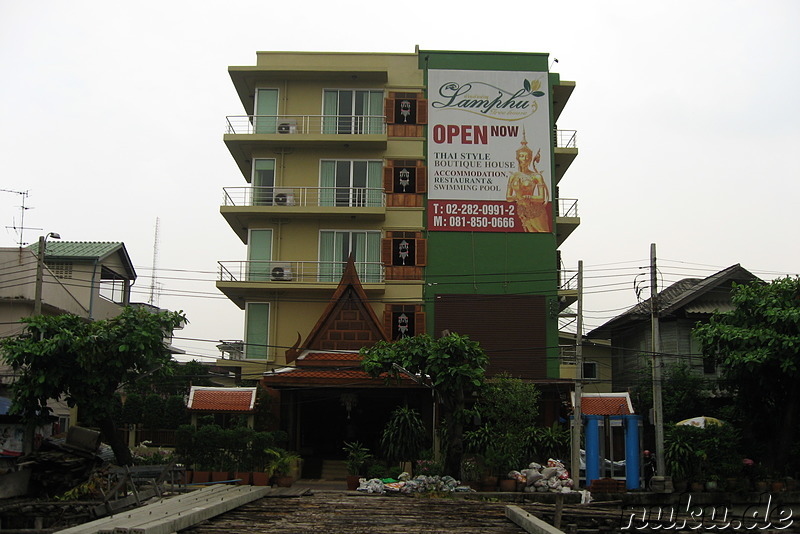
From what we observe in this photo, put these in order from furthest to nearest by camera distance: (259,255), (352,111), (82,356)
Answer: (352,111)
(259,255)
(82,356)

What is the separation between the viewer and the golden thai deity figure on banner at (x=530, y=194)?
117 feet

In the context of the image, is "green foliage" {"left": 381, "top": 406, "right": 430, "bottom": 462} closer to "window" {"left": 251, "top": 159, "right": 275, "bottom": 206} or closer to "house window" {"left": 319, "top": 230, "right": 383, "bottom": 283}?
"house window" {"left": 319, "top": 230, "right": 383, "bottom": 283}

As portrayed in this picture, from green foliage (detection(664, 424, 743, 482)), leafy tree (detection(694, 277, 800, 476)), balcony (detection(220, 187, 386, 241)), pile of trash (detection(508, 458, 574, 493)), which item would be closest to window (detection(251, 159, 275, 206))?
balcony (detection(220, 187, 386, 241))

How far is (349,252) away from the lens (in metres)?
35.7

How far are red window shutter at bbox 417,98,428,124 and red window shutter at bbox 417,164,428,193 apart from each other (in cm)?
208

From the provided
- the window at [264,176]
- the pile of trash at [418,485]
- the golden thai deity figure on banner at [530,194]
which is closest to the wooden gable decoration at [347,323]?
the window at [264,176]

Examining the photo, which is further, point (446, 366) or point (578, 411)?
point (578, 411)

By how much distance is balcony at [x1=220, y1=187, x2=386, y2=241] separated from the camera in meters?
35.1

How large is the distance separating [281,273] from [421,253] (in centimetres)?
587

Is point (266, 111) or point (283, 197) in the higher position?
point (266, 111)

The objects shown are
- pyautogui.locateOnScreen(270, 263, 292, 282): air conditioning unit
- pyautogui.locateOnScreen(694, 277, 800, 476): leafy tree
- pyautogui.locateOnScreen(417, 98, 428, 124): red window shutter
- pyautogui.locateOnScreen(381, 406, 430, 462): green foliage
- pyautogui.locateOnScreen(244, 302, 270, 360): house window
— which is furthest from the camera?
pyautogui.locateOnScreen(417, 98, 428, 124): red window shutter

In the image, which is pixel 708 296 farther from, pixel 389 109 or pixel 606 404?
pixel 389 109

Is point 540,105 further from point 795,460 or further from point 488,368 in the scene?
point 795,460

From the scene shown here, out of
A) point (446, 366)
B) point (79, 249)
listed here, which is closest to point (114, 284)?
point (79, 249)
